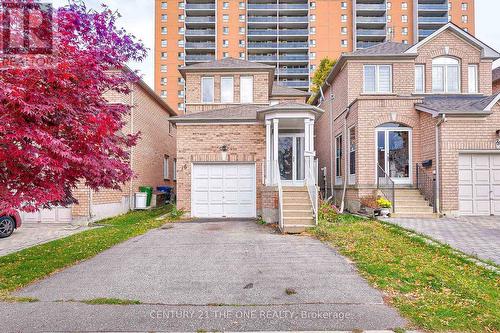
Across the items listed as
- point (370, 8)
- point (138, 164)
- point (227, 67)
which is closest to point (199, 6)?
point (370, 8)

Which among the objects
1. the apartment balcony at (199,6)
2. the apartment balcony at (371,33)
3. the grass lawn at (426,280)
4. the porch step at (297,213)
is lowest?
the grass lawn at (426,280)

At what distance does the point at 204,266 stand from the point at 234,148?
8.28m

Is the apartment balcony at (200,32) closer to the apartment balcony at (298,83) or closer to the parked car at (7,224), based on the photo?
the apartment balcony at (298,83)

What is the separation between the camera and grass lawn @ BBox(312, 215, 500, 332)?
13.5 ft

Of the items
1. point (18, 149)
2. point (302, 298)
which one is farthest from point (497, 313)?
point (18, 149)

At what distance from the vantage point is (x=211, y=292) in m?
5.12

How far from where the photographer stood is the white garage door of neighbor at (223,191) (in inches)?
567

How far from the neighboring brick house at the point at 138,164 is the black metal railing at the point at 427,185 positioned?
10787 mm

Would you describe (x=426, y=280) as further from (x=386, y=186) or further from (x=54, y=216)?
(x=54, y=216)

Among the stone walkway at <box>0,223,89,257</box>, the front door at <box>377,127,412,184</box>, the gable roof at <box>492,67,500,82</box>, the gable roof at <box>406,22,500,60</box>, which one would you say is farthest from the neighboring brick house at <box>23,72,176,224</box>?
the gable roof at <box>492,67,500,82</box>

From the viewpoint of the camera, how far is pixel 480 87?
16250 mm

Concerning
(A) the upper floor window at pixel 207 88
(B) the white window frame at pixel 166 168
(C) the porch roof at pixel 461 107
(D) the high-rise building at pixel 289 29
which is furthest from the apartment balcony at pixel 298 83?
(C) the porch roof at pixel 461 107

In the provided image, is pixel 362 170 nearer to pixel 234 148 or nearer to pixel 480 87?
pixel 234 148

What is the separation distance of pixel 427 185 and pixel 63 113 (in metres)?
12.9
